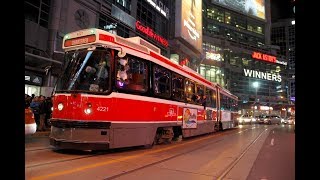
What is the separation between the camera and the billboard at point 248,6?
96.1 m

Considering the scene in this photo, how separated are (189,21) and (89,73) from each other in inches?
1668

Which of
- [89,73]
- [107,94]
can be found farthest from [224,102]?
[89,73]

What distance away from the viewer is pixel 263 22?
354ft

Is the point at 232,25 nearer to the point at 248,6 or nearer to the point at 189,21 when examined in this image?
the point at 248,6

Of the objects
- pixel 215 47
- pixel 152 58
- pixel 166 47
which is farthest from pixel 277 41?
pixel 152 58

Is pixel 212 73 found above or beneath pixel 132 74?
above

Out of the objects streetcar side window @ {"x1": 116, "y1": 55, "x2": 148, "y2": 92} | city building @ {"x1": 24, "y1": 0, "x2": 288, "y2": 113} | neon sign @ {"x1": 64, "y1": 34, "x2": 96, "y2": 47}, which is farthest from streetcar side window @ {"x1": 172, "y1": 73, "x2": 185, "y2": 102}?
city building @ {"x1": 24, "y1": 0, "x2": 288, "y2": 113}

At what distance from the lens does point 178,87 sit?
1392cm

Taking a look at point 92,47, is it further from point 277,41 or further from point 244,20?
point 277,41

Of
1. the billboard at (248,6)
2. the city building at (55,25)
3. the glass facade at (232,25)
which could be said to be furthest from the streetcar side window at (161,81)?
the billboard at (248,6)

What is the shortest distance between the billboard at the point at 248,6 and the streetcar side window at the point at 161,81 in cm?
8501

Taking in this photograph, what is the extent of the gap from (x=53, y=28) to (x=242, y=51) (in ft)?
261

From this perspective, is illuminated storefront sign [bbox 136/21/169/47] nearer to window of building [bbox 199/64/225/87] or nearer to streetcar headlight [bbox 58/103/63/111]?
streetcar headlight [bbox 58/103/63/111]

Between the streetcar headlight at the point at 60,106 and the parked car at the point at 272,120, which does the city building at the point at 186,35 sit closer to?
the streetcar headlight at the point at 60,106
